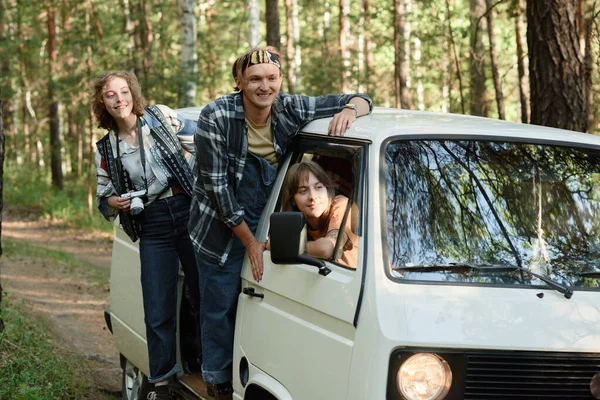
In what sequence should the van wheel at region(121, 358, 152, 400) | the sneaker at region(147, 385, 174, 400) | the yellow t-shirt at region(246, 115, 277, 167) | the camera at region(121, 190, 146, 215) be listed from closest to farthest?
the yellow t-shirt at region(246, 115, 277, 167), the camera at region(121, 190, 146, 215), the sneaker at region(147, 385, 174, 400), the van wheel at region(121, 358, 152, 400)

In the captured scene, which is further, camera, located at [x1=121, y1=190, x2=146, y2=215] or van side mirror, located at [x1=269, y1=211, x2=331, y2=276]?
camera, located at [x1=121, y1=190, x2=146, y2=215]

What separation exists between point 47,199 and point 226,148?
21.2 metres

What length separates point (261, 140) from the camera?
465cm

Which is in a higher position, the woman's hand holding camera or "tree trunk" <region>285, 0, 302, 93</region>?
"tree trunk" <region>285, 0, 302, 93</region>

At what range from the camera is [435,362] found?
133 inches

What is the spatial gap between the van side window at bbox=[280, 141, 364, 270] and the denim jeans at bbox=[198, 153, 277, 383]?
0.19 meters

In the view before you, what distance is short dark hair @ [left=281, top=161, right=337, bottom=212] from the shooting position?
440 cm

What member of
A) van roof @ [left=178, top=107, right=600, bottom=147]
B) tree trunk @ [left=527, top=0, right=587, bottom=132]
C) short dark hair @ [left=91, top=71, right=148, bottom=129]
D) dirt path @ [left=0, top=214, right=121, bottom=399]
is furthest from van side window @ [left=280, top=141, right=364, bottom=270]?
tree trunk @ [left=527, top=0, right=587, bottom=132]

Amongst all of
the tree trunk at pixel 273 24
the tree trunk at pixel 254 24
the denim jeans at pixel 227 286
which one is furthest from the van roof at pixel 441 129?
the tree trunk at pixel 254 24

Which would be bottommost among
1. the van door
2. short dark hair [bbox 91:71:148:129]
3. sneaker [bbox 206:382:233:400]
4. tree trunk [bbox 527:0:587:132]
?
sneaker [bbox 206:382:233:400]

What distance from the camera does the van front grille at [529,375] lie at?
339 cm

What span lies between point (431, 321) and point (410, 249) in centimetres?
41

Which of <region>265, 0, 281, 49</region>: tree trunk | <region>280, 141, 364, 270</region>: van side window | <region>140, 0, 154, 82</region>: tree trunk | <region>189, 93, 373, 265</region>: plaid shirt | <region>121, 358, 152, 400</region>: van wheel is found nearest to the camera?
<region>280, 141, 364, 270</region>: van side window

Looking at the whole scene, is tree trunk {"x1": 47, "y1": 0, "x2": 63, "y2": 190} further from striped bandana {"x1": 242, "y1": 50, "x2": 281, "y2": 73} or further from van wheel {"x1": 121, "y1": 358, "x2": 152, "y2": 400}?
striped bandana {"x1": 242, "y1": 50, "x2": 281, "y2": 73}
